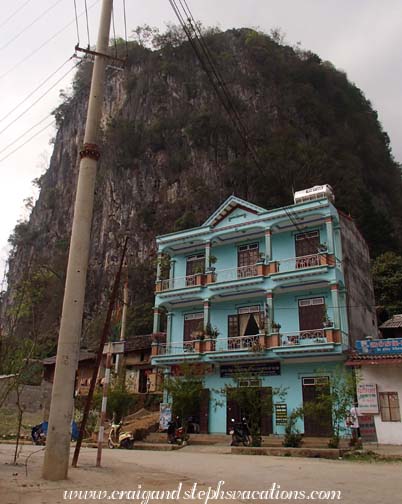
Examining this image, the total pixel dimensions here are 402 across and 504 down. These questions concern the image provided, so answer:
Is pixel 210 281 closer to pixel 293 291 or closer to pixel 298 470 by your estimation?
pixel 293 291

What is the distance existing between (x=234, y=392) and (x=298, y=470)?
8115 millimetres

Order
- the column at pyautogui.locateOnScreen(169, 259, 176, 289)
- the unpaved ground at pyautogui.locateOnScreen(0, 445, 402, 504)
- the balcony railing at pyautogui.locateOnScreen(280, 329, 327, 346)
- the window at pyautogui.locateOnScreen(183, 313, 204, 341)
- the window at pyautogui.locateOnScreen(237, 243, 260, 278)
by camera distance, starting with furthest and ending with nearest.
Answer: the column at pyautogui.locateOnScreen(169, 259, 176, 289), the window at pyautogui.locateOnScreen(183, 313, 204, 341), the window at pyautogui.locateOnScreen(237, 243, 260, 278), the balcony railing at pyautogui.locateOnScreen(280, 329, 327, 346), the unpaved ground at pyautogui.locateOnScreen(0, 445, 402, 504)

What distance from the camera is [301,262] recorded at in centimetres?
2309

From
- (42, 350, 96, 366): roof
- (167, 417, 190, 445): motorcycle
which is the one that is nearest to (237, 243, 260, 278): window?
(167, 417, 190, 445): motorcycle

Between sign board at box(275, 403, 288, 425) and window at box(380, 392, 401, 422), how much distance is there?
4.30 meters

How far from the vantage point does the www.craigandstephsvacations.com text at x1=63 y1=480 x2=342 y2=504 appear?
6.28 metres

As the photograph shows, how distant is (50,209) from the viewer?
66.4 meters

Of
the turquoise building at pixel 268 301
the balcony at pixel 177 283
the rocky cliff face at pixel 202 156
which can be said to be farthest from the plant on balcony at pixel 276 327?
the rocky cliff face at pixel 202 156

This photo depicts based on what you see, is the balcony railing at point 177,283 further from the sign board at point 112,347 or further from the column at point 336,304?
the sign board at point 112,347

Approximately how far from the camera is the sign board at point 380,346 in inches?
752

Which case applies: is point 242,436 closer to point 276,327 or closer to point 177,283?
point 276,327

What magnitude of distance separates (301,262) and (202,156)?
32.3 m

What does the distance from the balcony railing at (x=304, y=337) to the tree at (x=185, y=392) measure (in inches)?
169

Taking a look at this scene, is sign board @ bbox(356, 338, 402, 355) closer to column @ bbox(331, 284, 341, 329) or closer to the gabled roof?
column @ bbox(331, 284, 341, 329)
